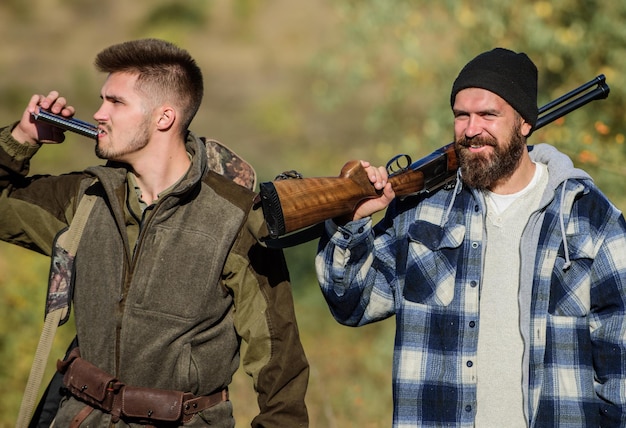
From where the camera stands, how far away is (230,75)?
1017 inches

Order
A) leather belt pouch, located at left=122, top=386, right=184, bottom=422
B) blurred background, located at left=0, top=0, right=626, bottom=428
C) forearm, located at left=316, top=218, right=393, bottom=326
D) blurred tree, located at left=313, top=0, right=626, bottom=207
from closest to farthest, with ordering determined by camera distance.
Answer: leather belt pouch, located at left=122, top=386, right=184, bottom=422, forearm, located at left=316, top=218, right=393, bottom=326, blurred background, located at left=0, top=0, right=626, bottom=428, blurred tree, located at left=313, top=0, right=626, bottom=207

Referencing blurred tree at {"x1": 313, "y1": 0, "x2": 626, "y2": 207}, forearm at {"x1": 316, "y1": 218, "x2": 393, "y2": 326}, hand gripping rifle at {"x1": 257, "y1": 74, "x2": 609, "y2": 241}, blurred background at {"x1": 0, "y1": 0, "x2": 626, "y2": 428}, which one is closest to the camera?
hand gripping rifle at {"x1": 257, "y1": 74, "x2": 609, "y2": 241}

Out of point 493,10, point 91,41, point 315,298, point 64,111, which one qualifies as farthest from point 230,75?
point 64,111

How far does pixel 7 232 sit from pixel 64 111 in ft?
2.09

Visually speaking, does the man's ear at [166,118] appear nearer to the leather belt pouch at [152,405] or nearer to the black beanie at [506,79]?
the leather belt pouch at [152,405]

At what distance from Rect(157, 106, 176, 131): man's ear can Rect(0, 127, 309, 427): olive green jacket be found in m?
0.23

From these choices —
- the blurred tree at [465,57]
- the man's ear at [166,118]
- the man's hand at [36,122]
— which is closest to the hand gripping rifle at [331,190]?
the man's ear at [166,118]

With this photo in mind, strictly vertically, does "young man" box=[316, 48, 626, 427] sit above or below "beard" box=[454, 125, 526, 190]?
below

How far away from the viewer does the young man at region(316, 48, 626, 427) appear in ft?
14.6

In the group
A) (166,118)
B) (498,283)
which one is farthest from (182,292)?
(498,283)

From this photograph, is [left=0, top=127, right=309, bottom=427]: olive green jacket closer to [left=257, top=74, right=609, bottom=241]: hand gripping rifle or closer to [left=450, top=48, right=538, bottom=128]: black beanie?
[left=257, top=74, right=609, bottom=241]: hand gripping rifle

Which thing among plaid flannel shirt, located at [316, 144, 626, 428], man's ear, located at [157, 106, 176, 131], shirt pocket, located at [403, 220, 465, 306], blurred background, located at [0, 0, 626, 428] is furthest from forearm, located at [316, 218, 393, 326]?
blurred background, located at [0, 0, 626, 428]

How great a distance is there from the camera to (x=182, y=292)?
4422 mm

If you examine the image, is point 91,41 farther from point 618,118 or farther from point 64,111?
point 64,111
